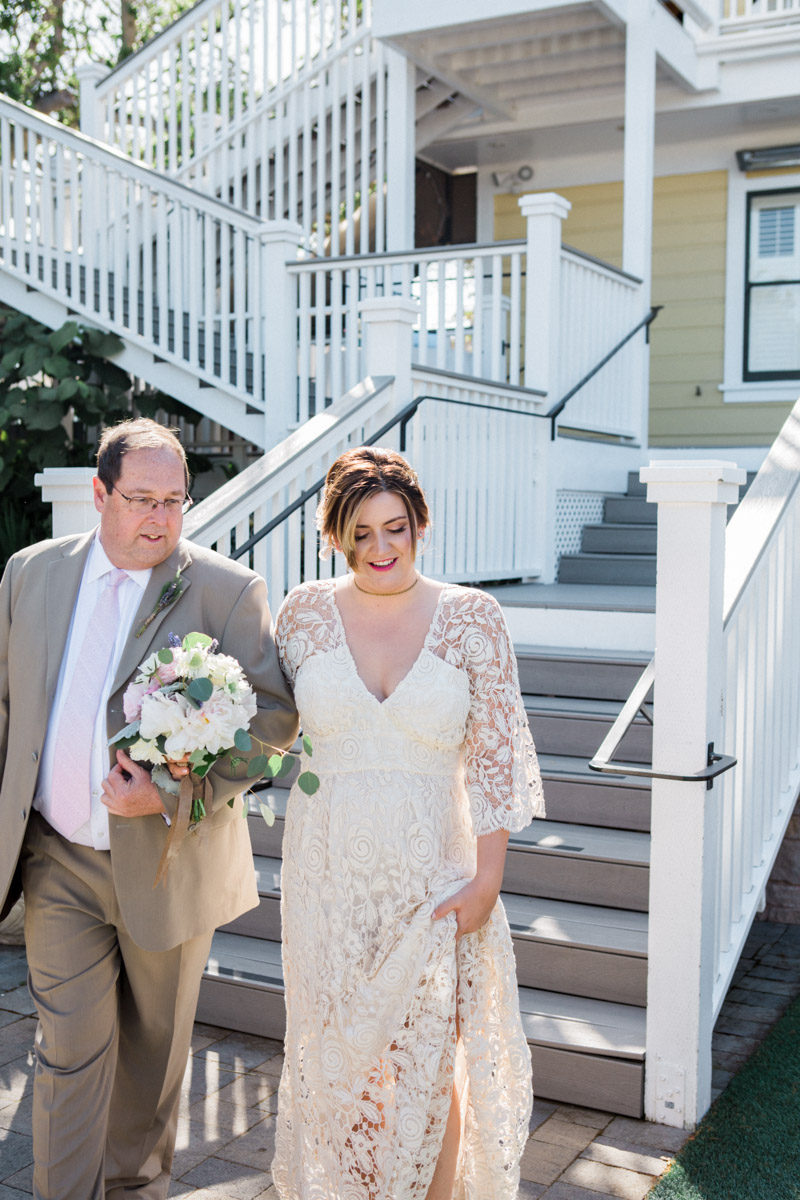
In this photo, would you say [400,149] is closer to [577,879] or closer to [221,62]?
[221,62]

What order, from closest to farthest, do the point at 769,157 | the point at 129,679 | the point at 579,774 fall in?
the point at 129,679
the point at 579,774
the point at 769,157

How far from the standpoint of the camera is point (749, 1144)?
340 cm

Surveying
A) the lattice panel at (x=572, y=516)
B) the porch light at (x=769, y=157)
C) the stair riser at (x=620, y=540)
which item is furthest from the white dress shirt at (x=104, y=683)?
the porch light at (x=769, y=157)

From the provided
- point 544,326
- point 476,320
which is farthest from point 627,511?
point 476,320

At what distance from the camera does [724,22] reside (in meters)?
9.19

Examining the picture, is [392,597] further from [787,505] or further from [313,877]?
[787,505]

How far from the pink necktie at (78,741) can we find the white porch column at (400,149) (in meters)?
7.07

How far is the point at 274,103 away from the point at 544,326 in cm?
368

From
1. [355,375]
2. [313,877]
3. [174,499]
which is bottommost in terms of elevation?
[313,877]

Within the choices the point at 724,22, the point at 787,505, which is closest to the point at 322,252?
the point at 724,22

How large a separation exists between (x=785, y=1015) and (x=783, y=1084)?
645mm

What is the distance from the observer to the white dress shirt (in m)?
2.69

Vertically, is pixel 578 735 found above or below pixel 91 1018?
above

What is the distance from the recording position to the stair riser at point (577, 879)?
4203 millimetres
